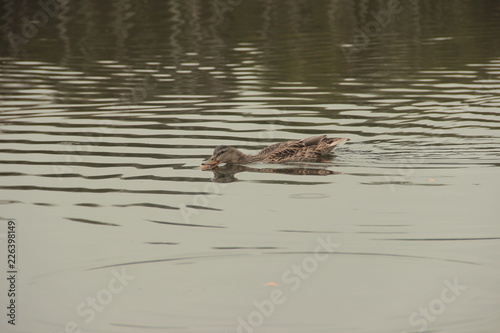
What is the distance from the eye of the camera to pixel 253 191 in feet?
48.1

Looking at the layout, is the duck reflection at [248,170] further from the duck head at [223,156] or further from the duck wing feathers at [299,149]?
the duck wing feathers at [299,149]

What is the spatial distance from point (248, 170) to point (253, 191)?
203 cm

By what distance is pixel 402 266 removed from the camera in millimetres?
10773

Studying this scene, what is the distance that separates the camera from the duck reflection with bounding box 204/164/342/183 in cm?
1598

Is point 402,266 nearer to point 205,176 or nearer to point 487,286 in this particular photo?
A: point 487,286

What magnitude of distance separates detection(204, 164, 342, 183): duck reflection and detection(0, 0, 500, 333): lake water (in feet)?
0.16

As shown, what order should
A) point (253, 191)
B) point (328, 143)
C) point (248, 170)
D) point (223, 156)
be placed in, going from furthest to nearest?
1. point (328, 143)
2. point (248, 170)
3. point (223, 156)
4. point (253, 191)

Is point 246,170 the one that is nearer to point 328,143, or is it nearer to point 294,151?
point 294,151

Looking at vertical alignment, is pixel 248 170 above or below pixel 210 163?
below

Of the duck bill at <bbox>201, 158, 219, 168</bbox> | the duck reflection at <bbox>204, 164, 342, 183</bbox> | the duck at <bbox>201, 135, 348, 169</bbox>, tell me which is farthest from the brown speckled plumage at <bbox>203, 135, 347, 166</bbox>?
the duck bill at <bbox>201, 158, 219, 168</bbox>

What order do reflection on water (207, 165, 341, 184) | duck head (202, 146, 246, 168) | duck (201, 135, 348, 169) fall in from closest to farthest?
reflection on water (207, 165, 341, 184) → duck head (202, 146, 246, 168) → duck (201, 135, 348, 169)

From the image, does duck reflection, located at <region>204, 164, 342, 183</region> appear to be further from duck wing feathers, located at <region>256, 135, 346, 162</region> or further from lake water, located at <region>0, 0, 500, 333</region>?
duck wing feathers, located at <region>256, 135, 346, 162</region>

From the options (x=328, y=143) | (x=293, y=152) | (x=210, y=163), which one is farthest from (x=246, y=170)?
(x=328, y=143)

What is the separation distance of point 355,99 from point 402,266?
487 inches
